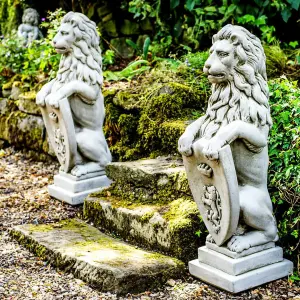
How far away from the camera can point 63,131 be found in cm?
580

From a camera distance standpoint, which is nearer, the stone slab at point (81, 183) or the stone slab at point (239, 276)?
the stone slab at point (239, 276)

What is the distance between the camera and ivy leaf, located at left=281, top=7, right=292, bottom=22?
7340 millimetres

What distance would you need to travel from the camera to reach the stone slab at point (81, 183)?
5.94 m

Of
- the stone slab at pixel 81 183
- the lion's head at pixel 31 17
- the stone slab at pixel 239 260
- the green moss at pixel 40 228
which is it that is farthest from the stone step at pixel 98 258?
the lion's head at pixel 31 17

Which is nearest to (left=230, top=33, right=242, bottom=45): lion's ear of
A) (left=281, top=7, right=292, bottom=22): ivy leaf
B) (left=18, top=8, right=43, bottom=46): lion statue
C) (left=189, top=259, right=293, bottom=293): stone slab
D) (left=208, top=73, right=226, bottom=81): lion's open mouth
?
(left=208, top=73, right=226, bottom=81): lion's open mouth

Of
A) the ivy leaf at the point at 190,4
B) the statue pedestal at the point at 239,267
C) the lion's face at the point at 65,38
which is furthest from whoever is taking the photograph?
the ivy leaf at the point at 190,4

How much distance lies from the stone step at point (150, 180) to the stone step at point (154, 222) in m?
0.08

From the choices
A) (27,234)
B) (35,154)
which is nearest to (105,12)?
(35,154)

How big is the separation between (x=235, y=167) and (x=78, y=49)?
2333 mm

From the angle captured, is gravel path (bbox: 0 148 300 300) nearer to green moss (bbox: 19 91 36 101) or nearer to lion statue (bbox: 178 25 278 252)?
lion statue (bbox: 178 25 278 252)

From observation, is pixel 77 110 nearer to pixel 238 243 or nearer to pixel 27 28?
pixel 238 243

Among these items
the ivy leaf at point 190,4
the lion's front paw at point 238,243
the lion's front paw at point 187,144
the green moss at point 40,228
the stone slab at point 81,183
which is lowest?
the green moss at point 40,228

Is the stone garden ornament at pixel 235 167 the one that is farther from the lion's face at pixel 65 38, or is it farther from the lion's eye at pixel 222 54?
the lion's face at pixel 65 38

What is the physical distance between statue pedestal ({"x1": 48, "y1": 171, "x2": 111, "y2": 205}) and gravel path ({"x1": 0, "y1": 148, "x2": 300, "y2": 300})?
90 millimetres
